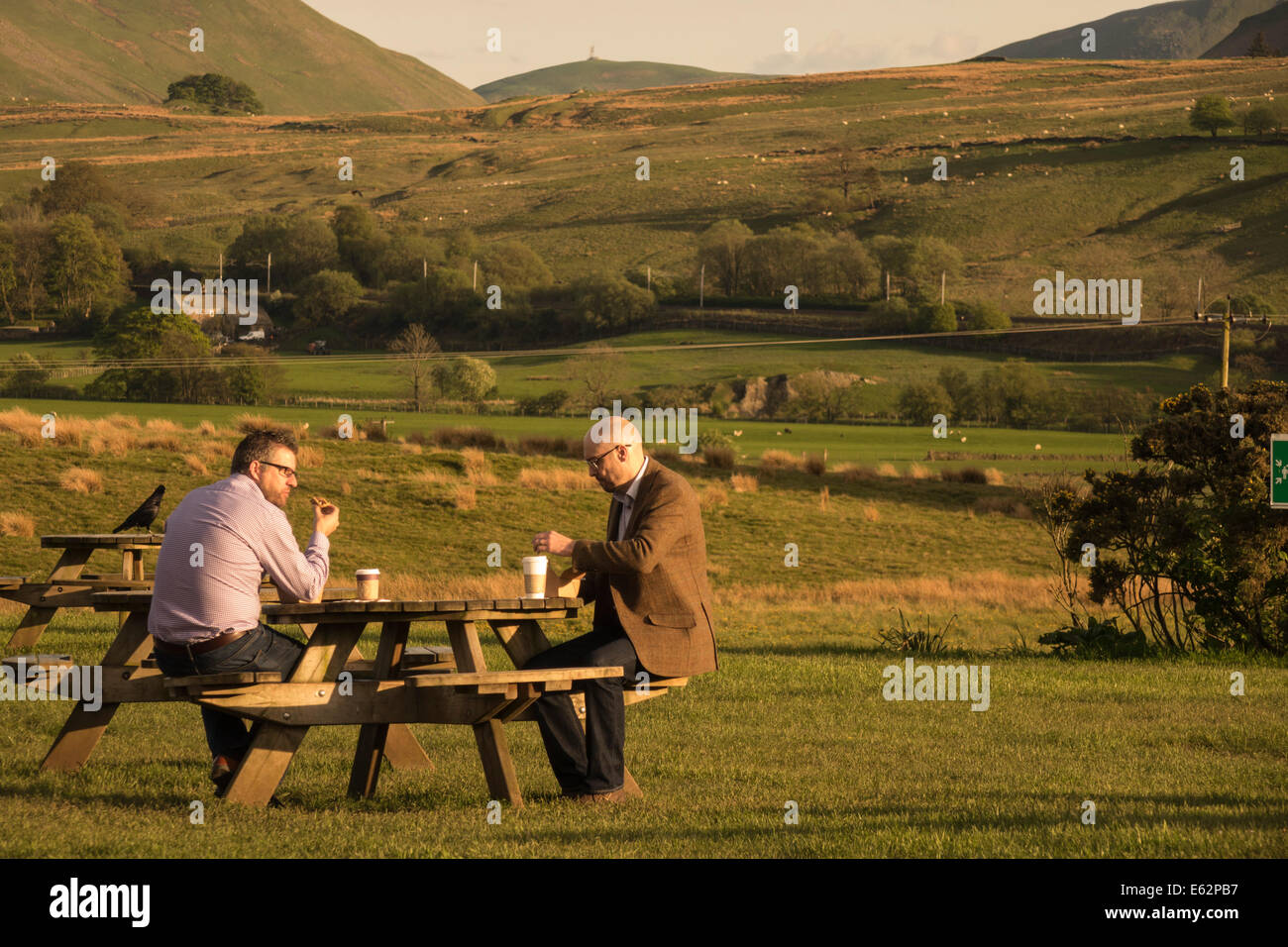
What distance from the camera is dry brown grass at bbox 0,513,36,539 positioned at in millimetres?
25125

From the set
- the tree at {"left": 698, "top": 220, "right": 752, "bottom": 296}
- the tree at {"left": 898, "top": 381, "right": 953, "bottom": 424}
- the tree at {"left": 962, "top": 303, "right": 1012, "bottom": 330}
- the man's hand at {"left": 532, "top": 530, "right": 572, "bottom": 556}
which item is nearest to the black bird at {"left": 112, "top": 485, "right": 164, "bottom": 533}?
the man's hand at {"left": 532, "top": 530, "right": 572, "bottom": 556}

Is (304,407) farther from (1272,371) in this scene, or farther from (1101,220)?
(1101,220)

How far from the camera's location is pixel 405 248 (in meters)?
132

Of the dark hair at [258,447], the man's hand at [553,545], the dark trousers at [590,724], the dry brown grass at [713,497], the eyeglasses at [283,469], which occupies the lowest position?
the dry brown grass at [713,497]

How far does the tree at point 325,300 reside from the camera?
116 m

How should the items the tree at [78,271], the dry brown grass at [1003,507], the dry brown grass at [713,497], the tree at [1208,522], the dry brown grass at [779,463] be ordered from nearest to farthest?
1. the tree at [1208,522]
2. the dry brown grass at [713,497]
3. the dry brown grass at [1003,507]
4. the dry brown grass at [779,463]
5. the tree at [78,271]

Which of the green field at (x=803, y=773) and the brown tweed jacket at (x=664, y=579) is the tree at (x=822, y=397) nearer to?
the green field at (x=803, y=773)

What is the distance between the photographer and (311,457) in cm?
3531

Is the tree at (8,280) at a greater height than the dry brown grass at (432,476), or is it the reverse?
the tree at (8,280)

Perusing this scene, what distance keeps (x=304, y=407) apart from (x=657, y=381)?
24375 millimetres

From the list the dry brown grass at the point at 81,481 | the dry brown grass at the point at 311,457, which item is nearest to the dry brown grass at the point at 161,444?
the dry brown grass at the point at 311,457

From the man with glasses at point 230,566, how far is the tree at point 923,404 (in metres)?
69.4

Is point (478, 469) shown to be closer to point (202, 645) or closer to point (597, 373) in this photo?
point (202, 645)
